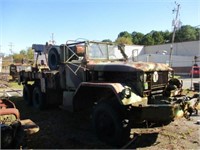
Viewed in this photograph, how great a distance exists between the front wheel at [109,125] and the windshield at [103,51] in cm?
187

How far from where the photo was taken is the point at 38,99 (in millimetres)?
9922

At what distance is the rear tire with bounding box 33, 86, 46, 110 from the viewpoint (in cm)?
956

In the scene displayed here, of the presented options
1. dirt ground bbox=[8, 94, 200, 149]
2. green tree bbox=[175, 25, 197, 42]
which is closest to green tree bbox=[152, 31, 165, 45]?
green tree bbox=[175, 25, 197, 42]

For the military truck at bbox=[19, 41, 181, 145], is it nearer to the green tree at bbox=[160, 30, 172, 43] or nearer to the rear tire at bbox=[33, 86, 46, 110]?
the rear tire at bbox=[33, 86, 46, 110]

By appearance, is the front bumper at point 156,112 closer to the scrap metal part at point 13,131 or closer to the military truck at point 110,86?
the military truck at point 110,86

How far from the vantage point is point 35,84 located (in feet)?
34.2

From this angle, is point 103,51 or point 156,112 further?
point 103,51

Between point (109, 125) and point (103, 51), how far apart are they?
2643 millimetres

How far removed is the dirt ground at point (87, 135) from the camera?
5.80 meters

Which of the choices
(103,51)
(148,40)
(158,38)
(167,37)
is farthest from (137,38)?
(103,51)

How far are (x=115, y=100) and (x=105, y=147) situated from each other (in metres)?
0.97

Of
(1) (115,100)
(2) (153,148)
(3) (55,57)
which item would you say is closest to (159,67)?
(1) (115,100)

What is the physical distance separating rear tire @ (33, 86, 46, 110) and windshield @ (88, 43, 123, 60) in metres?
2.87

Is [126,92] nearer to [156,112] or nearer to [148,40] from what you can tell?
[156,112]
